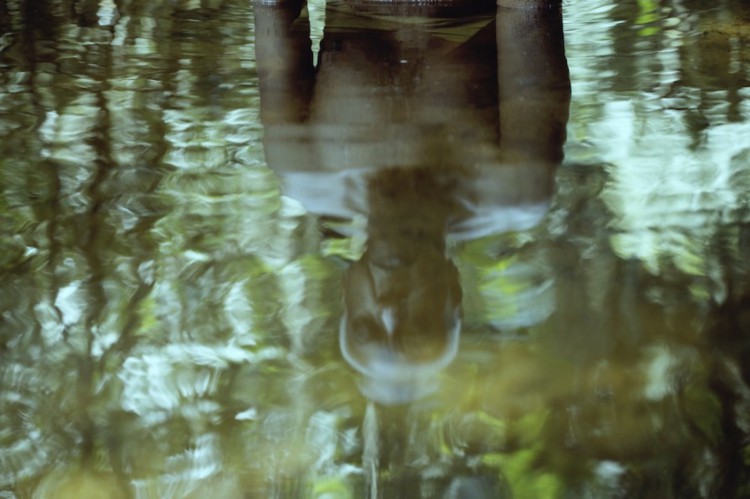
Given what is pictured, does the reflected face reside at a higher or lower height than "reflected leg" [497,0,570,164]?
lower

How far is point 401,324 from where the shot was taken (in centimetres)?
167

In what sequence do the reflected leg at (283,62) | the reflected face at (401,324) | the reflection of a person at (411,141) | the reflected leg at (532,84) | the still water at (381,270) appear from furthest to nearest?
the reflected leg at (283,62), the reflected leg at (532,84), the reflection of a person at (411,141), the reflected face at (401,324), the still water at (381,270)

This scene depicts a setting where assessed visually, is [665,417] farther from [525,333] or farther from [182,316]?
[182,316]

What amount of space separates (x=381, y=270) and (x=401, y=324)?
0.18 meters

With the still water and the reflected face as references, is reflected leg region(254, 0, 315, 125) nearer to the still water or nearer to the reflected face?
the still water

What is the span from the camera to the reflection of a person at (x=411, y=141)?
5.61 ft

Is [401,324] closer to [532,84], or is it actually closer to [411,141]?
[411,141]

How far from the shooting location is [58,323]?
5.96 feet

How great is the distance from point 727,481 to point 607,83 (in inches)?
71.1

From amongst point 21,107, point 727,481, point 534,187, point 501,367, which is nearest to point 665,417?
point 727,481

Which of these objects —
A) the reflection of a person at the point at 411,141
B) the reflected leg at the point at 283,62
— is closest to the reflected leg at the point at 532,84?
the reflection of a person at the point at 411,141

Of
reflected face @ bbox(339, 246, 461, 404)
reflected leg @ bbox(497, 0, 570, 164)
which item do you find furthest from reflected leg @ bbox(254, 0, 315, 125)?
reflected face @ bbox(339, 246, 461, 404)

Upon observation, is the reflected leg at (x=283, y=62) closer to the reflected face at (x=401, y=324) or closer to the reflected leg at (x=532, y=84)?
the reflected leg at (x=532, y=84)

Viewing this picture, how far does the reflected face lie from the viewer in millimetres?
1581
